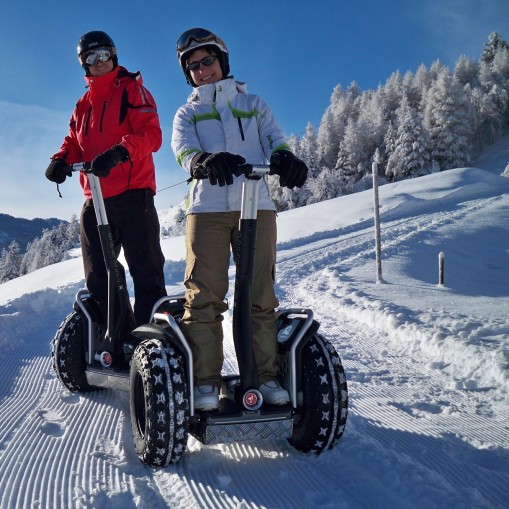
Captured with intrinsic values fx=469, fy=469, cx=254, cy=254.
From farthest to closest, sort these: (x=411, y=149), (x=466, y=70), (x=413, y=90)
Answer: (x=466, y=70) → (x=413, y=90) → (x=411, y=149)

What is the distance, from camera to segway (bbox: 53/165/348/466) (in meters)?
2.10

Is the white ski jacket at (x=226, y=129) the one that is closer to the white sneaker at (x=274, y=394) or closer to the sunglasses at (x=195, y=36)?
the sunglasses at (x=195, y=36)

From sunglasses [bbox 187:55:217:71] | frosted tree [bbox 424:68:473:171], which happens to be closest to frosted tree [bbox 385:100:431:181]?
frosted tree [bbox 424:68:473:171]

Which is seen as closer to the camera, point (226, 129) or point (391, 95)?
point (226, 129)

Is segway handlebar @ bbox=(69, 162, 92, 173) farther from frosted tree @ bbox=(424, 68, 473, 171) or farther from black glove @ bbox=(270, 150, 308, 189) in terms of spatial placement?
frosted tree @ bbox=(424, 68, 473, 171)

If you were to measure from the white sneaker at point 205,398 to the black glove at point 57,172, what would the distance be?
6.18 feet

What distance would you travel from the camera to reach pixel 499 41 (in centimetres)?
6531

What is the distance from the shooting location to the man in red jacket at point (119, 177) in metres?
3.35

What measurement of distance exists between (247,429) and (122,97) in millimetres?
2490

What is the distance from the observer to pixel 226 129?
2566 mm

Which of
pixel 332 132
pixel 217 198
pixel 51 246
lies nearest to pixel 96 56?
pixel 217 198

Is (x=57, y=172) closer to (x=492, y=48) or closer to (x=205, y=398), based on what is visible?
(x=205, y=398)

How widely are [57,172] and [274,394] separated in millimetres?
2191

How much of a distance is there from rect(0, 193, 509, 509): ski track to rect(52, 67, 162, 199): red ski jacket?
1540mm
